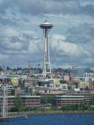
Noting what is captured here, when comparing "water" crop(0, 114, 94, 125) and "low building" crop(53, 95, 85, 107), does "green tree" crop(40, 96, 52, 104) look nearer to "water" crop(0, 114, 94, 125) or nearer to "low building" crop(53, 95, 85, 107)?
"low building" crop(53, 95, 85, 107)

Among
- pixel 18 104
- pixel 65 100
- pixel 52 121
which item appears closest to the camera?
pixel 52 121

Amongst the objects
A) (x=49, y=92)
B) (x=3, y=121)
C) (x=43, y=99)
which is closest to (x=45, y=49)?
(x=49, y=92)

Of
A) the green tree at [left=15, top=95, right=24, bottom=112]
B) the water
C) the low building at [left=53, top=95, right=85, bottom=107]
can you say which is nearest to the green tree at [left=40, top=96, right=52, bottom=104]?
the low building at [left=53, top=95, right=85, bottom=107]

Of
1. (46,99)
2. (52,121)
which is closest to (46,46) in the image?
(46,99)

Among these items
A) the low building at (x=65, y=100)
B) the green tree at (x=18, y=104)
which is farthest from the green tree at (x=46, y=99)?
the green tree at (x=18, y=104)

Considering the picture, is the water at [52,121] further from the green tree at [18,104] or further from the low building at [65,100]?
the low building at [65,100]

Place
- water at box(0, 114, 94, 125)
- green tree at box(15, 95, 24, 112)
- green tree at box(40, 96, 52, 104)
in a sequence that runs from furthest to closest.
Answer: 1. green tree at box(40, 96, 52, 104)
2. green tree at box(15, 95, 24, 112)
3. water at box(0, 114, 94, 125)

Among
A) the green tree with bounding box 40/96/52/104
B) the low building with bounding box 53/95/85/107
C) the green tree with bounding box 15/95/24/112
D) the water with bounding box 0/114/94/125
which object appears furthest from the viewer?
the low building with bounding box 53/95/85/107

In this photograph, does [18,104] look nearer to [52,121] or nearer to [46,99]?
[46,99]

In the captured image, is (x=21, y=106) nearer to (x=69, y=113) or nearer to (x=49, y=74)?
(x=69, y=113)

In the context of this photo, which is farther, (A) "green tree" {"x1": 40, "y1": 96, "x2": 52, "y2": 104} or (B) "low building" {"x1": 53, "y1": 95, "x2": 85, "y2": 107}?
(B) "low building" {"x1": 53, "y1": 95, "x2": 85, "y2": 107}

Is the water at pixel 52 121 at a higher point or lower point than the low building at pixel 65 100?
lower
